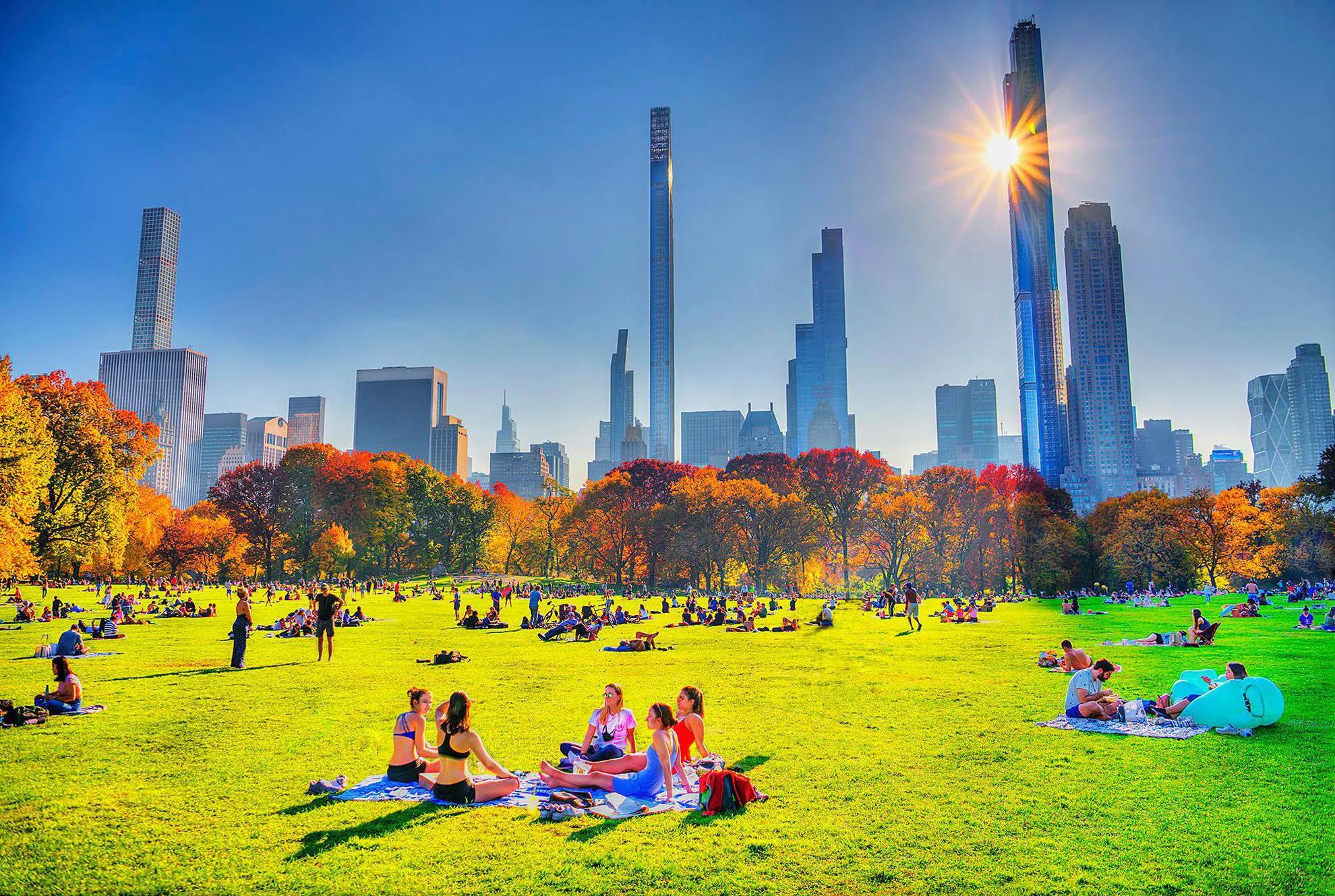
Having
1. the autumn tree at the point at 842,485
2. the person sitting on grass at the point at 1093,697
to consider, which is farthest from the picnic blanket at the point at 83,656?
the autumn tree at the point at 842,485

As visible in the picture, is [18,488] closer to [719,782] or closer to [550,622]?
[550,622]

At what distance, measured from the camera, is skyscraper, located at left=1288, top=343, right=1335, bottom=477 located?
1227 centimetres

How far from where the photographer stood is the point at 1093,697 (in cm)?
1128

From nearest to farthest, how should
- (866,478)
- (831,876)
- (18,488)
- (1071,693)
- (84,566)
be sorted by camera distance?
(831,876) → (1071,693) → (18,488) → (84,566) → (866,478)

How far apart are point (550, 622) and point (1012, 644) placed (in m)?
17.5

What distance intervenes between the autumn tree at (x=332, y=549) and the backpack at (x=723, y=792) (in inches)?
2641

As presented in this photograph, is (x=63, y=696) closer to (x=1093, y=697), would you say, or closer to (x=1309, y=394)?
(x=1093, y=697)

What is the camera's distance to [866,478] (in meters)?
70.9

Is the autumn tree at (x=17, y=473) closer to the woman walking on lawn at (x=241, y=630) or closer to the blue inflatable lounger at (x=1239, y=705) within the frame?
the woman walking on lawn at (x=241, y=630)

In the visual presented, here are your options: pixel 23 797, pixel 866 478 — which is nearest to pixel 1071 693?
pixel 23 797

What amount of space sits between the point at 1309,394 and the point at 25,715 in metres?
24.4

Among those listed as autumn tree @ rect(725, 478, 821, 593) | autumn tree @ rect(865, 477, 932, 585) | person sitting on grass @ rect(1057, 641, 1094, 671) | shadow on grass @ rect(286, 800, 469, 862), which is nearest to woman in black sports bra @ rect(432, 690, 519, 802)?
shadow on grass @ rect(286, 800, 469, 862)

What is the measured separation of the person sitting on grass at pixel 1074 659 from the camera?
45.1 ft

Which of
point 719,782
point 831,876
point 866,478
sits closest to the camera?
point 831,876
